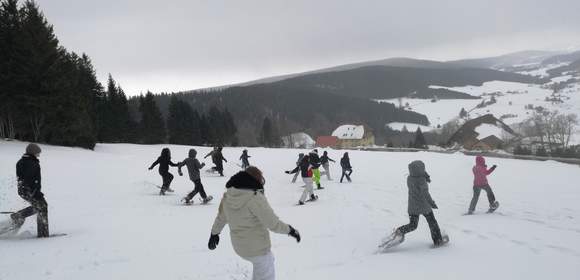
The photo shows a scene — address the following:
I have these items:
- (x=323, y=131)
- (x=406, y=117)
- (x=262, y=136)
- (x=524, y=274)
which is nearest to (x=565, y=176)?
(x=524, y=274)

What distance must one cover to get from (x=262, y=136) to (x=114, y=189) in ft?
350

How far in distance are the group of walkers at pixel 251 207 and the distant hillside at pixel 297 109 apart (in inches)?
5600

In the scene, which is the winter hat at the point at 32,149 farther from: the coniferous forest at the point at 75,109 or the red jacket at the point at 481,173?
the coniferous forest at the point at 75,109

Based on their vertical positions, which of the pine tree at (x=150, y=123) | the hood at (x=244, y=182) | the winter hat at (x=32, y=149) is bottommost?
the hood at (x=244, y=182)

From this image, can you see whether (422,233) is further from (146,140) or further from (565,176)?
(146,140)

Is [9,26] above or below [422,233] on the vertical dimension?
above

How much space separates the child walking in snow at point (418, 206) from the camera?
7965 mm

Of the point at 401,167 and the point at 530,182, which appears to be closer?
the point at 530,182

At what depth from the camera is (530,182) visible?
18578 millimetres

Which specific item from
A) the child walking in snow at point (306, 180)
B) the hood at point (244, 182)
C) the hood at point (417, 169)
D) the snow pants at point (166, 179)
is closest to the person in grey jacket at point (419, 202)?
the hood at point (417, 169)

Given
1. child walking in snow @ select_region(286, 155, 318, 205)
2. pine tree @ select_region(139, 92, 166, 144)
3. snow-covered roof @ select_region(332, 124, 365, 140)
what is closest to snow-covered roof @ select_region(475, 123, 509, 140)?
snow-covered roof @ select_region(332, 124, 365, 140)

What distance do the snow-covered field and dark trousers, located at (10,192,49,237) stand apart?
30 cm

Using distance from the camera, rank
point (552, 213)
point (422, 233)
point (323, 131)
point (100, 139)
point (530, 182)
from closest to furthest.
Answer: point (422, 233), point (552, 213), point (530, 182), point (100, 139), point (323, 131)

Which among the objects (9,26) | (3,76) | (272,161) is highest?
(9,26)
